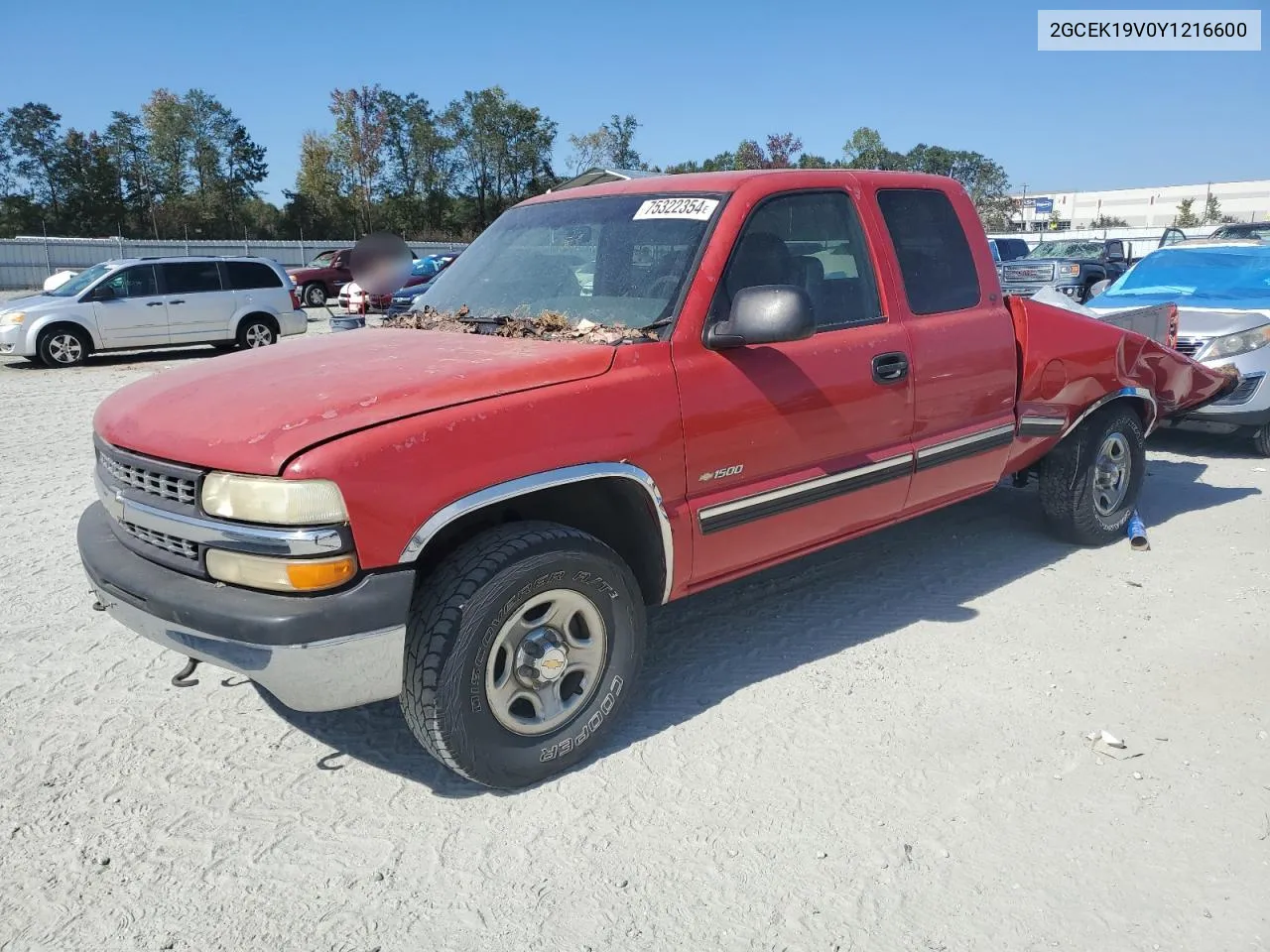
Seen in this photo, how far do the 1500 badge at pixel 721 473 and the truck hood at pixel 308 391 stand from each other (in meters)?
0.53

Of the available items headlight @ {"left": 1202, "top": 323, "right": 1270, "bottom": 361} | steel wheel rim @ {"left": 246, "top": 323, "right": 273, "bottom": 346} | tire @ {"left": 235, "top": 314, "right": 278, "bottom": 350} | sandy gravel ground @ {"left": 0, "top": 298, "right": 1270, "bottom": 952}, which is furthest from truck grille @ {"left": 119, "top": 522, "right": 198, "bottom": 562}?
steel wheel rim @ {"left": 246, "top": 323, "right": 273, "bottom": 346}

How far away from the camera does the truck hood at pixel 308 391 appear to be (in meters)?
2.66

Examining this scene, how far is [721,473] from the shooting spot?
11.1ft

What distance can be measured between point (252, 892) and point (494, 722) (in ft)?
2.63

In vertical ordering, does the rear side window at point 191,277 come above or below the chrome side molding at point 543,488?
above

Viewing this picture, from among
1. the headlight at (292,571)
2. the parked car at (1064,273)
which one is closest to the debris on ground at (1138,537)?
the headlight at (292,571)

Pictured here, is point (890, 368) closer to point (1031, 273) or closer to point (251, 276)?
point (251, 276)

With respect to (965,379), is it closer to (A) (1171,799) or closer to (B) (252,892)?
(A) (1171,799)

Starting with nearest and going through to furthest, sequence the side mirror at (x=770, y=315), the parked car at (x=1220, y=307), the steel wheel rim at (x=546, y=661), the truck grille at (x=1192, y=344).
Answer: the steel wheel rim at (x=546, y=661)
the side mirror at (x=770, y=315)
the parked car at (x=1220, y=307)
the truck grille at (x=1192, y=344)

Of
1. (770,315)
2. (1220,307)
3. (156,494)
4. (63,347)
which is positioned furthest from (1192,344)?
(63,347)

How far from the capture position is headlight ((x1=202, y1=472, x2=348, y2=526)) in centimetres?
254

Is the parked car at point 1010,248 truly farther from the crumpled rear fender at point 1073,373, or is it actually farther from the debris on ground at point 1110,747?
the debris on ground at point 1110,747

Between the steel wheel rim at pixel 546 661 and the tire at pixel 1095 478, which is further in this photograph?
the tire at pixel 1095 478

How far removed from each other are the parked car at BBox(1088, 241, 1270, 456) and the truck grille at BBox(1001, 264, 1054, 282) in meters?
10.2
